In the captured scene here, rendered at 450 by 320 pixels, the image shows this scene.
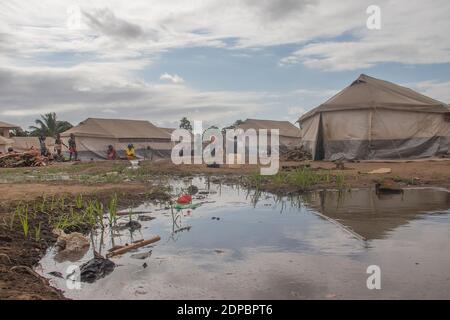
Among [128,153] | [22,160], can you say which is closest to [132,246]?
[22,160]

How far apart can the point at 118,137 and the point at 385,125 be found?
18.0m

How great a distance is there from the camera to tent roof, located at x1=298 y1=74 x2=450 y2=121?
18286mm

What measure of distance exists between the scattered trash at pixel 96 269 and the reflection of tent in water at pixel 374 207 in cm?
288

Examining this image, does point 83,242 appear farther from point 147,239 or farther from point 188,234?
point 188,234

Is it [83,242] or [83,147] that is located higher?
[83,147]

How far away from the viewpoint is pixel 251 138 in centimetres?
3203

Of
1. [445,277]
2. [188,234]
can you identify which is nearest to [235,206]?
[188,234]

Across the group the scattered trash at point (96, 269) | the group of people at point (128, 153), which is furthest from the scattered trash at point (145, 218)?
the group of people at point (128, 153)

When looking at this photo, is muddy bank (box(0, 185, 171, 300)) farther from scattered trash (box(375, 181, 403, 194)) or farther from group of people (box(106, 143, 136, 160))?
group of people (box(106, 143, 136, 160))

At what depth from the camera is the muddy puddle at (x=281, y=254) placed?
359cm

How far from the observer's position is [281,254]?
4.61m

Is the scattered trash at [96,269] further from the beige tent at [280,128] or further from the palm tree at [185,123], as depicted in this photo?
the palm tree at [185,123]

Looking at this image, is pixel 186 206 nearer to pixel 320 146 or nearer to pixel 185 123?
pixel 320 146
